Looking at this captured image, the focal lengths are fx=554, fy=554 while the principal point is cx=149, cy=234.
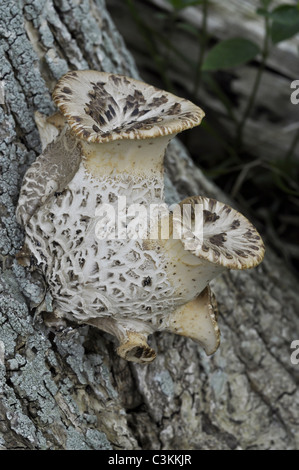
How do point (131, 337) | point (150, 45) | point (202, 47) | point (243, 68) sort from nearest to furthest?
1. point (131, 337)
2. point (202, 47)
3. point (150, 45)
4. point (243, 68)

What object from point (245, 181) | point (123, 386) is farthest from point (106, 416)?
point (245, 181)

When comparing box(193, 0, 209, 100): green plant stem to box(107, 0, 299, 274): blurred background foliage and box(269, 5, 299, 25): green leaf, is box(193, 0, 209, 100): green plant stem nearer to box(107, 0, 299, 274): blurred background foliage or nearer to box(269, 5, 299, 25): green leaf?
box(107, 0, 299, 274): blurred background foliage

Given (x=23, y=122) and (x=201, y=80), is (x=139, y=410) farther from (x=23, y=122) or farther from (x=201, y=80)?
(x=201, y=80)

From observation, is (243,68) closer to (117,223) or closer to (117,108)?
(117,108)

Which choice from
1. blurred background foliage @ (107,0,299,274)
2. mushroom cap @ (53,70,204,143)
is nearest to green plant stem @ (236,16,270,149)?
blurred background foliage @ (107,0,299,274)

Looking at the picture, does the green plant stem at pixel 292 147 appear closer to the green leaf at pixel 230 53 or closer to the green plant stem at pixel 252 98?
the green plant stem at pixel 252 98

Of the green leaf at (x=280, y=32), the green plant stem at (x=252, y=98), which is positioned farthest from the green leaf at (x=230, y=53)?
the green plant stem at (x=252, y=98)

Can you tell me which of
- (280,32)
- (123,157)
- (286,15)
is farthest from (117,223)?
(280,32)
